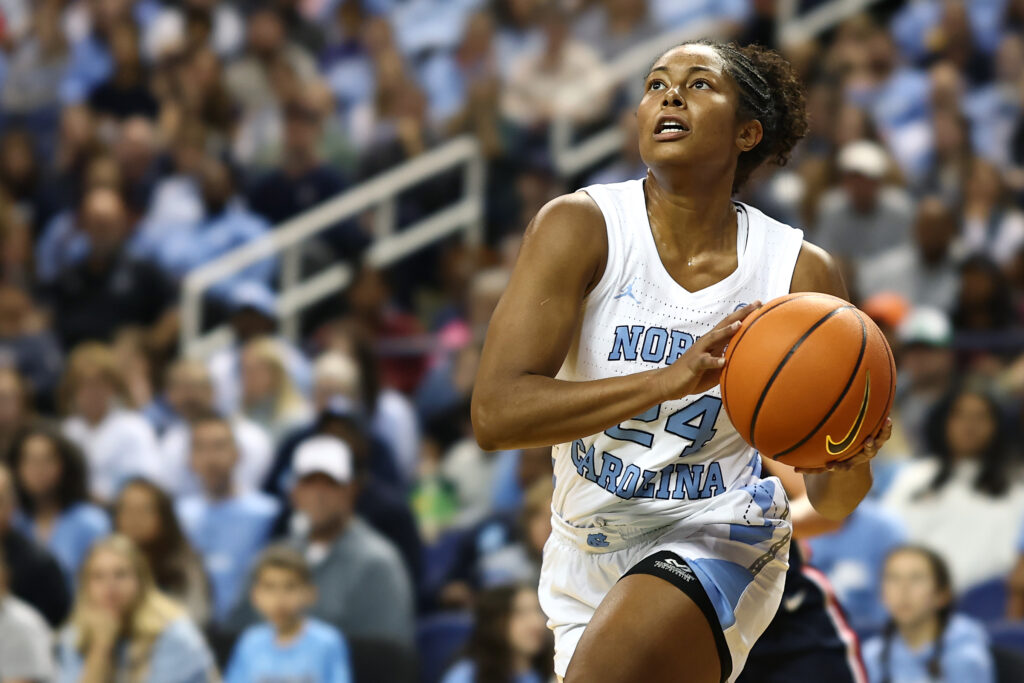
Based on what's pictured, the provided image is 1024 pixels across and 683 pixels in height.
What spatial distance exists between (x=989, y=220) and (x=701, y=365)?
6.05 meters

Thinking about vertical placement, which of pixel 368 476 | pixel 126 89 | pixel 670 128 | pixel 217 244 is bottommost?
pixel 368 476

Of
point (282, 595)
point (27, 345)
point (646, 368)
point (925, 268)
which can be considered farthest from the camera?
point (27, 345)

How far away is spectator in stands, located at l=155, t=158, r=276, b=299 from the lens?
1002 cm

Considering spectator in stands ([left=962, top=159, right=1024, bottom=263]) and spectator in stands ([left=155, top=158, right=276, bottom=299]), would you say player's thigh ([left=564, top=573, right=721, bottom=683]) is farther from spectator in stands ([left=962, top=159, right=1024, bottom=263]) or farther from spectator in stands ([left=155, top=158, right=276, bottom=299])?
spectator in stands ([left=155, top=158, right=276, bottom=299])

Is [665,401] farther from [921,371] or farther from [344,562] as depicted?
[921,371]

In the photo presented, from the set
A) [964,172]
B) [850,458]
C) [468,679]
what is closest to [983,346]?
[964,172]

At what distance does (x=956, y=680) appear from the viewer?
560 centimetres

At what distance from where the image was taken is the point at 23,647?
6340mm

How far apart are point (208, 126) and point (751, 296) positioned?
8059mm

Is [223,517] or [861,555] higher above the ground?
[223,517]

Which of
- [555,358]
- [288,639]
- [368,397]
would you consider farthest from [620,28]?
[555,358]

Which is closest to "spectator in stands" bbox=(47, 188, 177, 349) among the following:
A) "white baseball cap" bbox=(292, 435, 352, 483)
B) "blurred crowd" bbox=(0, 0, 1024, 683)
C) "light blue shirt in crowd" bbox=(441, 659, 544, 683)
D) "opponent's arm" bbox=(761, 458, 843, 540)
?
"blurred crowd" bbox=(0, 0, 1024, 683)

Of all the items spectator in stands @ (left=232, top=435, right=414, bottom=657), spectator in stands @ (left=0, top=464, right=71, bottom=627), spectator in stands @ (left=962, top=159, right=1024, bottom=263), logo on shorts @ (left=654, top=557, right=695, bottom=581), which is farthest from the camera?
spectator in stands @ (left=962, top=159, right=1024, bottom=263)

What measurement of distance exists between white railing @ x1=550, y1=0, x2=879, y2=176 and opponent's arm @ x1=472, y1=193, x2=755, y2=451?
6527mm
